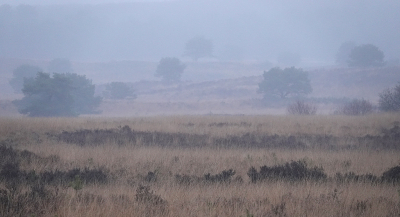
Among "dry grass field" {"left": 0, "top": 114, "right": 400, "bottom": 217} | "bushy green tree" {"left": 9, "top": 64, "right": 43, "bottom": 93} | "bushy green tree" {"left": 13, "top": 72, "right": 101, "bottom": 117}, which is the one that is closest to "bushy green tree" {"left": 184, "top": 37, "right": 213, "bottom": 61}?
"bushy green tree" {"left": 9, "top": 64, "right": 43, "bottom": 93}

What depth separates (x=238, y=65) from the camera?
11331cm

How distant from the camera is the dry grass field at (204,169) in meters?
6.40

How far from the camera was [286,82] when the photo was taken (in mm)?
61344

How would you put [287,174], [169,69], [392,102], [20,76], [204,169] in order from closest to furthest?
[287,174] < [204,169] < [392,102] < [20,76] < [169,69]

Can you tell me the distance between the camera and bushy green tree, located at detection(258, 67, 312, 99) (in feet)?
201

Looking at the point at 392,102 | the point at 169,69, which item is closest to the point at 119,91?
the point at 169,69

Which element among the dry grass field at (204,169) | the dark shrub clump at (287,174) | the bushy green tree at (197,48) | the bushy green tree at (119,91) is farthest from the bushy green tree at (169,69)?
the dark shrub clump at (287,174)

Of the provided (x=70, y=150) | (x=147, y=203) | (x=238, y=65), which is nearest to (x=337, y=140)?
(x=70, y=150)

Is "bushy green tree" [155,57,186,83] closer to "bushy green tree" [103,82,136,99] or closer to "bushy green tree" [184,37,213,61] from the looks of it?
"bushy green tree" [103,82,136,99]

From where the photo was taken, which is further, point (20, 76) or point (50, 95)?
point (20, 76)

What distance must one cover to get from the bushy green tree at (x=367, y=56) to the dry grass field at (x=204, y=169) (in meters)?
68.4

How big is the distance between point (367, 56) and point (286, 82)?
3505cm

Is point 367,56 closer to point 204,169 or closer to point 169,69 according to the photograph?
point 169,69

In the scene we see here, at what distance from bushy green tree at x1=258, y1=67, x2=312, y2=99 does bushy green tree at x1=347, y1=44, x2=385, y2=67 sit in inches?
1234
